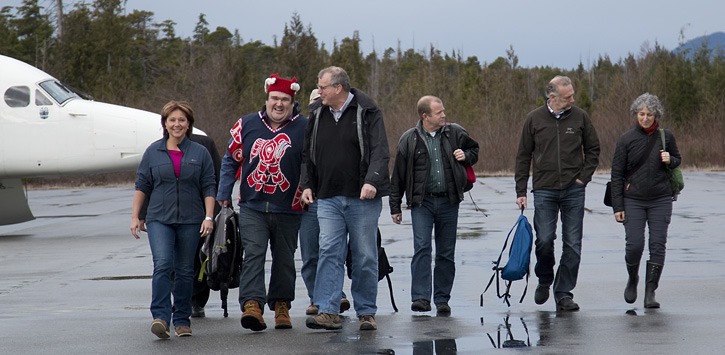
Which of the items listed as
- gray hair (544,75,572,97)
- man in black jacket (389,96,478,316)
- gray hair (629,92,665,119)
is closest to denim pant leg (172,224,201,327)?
man in black jacket (389,96,478,316)

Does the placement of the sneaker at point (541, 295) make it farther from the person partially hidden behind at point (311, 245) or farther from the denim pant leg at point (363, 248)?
the denim pant leg at point (363, 248)

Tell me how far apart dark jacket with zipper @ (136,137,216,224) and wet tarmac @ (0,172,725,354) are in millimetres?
932

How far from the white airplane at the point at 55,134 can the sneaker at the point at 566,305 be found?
1202 cm

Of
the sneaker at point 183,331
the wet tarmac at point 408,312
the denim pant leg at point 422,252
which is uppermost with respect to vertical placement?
the denim pant leg at point 422,252

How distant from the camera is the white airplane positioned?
21312 mm

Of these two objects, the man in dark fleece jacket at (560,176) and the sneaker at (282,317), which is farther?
the man in dark fleece jacket at (560,176)

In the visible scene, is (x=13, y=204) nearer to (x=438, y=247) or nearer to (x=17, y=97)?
(x=17, y=97)

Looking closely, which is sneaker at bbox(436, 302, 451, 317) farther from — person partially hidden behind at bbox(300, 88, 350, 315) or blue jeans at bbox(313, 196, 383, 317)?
blue jeans at bbox(313, 196, 383, 317)

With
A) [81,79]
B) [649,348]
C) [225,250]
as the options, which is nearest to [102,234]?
[225,250]

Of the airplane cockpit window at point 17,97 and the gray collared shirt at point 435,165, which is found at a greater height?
the airplane cockpit window at point 17,97

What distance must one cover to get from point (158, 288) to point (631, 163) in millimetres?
4163

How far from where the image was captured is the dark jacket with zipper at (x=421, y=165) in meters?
10.6

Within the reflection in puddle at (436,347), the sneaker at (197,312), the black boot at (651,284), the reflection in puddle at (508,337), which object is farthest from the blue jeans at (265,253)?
the black boot at (651,284)

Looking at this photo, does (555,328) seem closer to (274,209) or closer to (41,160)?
(274,209)
